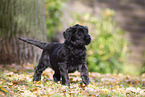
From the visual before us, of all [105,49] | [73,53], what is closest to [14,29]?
[73,53]

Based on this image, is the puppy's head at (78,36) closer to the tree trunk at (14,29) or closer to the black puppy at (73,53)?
the black puppy at (73,53)

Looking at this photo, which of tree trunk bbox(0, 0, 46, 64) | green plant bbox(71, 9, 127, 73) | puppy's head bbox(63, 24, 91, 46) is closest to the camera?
puppy's head bbox(63, 24, 91, 46)

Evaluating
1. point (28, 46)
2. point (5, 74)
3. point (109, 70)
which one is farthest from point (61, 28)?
point (5, 74)

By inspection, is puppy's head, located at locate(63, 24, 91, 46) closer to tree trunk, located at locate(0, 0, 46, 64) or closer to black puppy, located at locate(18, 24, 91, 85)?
black puppy, located at locate(18, 24, 91, 85)

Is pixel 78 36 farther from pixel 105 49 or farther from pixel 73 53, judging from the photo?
pixel 105 49

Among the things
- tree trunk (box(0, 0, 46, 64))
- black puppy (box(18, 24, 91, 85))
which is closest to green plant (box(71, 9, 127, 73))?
tree trunk (box(0, 0, 46, 64))

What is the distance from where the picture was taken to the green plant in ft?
21.9

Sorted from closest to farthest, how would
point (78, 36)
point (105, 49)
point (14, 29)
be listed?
point (78, 36) < point (14, 29) < point (105, 49)

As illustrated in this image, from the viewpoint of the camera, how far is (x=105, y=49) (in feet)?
22.4

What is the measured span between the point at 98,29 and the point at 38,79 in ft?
13.9

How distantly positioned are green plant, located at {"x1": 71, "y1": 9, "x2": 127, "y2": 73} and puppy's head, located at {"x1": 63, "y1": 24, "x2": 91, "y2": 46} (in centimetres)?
358

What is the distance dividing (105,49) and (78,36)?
154 inches

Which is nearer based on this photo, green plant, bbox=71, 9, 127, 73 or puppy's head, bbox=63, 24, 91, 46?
puppy's head, bbox=63, 24, 91, 46

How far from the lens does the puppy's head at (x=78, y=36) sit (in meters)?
3.05
